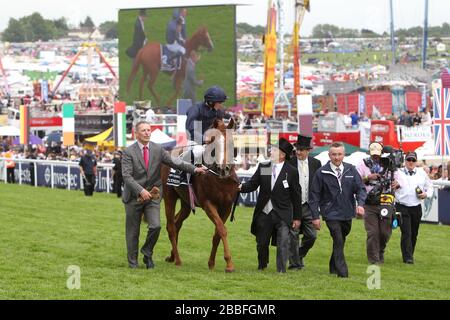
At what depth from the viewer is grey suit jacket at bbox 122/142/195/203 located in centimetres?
1174

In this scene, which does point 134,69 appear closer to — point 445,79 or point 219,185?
point 445,79

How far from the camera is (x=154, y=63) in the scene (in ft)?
152

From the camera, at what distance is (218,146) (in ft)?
38.3

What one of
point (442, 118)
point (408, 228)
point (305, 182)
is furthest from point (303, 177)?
point (442, 118)

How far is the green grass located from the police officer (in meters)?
8.45

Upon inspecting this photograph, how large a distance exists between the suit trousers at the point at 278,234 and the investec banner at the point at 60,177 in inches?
767

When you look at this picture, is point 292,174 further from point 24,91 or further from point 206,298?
point 24,91

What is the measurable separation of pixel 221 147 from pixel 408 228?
401 centimetres

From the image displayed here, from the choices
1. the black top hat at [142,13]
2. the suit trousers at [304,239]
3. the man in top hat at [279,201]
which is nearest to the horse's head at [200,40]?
the black top hat at [142,13]

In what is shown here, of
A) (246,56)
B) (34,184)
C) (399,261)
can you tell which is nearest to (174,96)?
(34,184)

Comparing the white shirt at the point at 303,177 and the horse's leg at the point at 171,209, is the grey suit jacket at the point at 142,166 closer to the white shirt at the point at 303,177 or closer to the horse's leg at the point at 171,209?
the horse's leg at the point at 171,209

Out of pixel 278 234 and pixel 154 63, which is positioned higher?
pixel 154 63

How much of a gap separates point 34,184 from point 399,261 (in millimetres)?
21847
